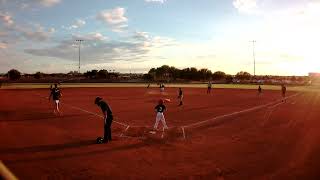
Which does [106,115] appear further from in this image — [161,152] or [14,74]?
[14,74]

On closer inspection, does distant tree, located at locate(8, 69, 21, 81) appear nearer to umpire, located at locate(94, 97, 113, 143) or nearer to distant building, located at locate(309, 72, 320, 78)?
distant building, located at locate(309, 72, 320, 78)

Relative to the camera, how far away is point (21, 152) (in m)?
12.9

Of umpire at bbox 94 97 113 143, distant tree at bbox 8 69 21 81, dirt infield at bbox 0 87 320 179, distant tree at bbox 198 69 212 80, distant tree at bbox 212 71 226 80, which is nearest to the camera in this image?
dirt infield at bbox 0 87 320 179

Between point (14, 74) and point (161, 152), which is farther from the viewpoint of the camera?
point (14, 74)

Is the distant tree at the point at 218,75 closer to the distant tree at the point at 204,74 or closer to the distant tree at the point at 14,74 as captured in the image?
the distant tree at the point at 204,74

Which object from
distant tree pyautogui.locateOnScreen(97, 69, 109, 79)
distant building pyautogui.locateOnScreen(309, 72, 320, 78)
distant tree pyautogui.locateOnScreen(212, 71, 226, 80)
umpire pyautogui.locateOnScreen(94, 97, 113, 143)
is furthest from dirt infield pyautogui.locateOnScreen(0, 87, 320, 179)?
distant building pyautogui.locateOnScreen(309, 72, 320, 78)

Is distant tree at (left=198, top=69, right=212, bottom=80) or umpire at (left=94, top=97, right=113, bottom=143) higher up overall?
distant tree at (left=198, top=69, right=212, bottom=80)

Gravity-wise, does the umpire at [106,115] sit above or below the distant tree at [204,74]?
below

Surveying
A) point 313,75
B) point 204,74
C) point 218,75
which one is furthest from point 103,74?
point 313,75

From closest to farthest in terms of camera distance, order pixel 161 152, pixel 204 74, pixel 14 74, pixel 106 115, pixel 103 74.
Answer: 1. pixel 161 152
2. pixel 106 115
3. pixel 14 74
4. pixel 103 74
5. pixel 204 74

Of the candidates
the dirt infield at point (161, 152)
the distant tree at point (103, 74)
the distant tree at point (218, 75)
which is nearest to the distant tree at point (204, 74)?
the distant tree at point (218, 75)

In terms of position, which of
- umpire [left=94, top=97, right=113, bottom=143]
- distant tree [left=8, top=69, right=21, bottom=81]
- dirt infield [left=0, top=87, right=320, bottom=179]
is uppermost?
distant tree [left=8, top=69, right=21, bottom=81]

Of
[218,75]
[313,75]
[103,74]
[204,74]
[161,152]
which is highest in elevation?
[313,75]

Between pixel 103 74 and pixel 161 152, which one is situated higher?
pixel 103 74
